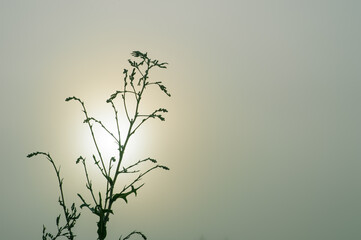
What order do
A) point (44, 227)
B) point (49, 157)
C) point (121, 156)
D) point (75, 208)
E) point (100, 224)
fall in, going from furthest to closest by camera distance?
point (44, 227)
point (75, 208)
point (49, 157)
point (121, 156)
point (100, 224)

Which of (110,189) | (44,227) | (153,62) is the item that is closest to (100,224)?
(110,189)

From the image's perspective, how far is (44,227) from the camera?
174 inches

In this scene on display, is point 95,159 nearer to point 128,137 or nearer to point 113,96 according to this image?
point 128,137

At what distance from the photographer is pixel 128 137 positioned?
9.82 ft

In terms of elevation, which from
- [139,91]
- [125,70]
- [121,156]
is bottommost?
[121,156]

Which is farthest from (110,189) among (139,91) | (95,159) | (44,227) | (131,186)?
(44,227)

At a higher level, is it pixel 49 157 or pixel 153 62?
pixel 153 62

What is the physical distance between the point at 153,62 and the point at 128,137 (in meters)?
0.96

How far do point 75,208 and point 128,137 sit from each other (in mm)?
1383

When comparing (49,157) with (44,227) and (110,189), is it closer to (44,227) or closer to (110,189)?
(110,189)

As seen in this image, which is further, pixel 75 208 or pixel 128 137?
pixel 75 208

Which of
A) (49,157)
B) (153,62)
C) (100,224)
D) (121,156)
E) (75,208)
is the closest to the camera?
(100,224)

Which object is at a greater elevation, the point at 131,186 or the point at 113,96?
the point at 113,96

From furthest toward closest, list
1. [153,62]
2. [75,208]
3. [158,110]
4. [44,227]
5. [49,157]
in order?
[44,227], [75,208], [153,62], [158,110], [49,157]
